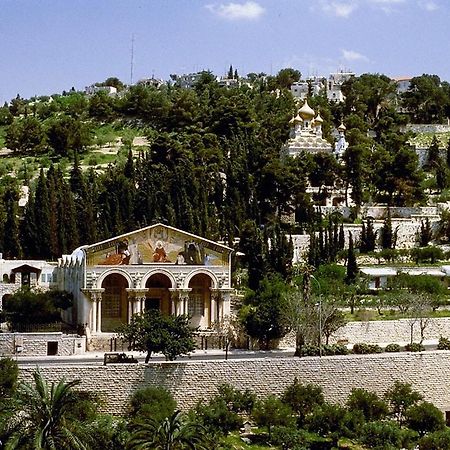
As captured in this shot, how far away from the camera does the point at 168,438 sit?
26031 mm

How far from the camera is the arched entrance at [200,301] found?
4550cm

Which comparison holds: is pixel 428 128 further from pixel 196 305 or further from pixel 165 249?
pixel 165 249

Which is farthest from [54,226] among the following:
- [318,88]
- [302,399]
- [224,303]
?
[318,88]

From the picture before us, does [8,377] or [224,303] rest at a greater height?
[224,303]

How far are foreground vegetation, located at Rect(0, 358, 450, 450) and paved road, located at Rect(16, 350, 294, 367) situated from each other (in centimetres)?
315

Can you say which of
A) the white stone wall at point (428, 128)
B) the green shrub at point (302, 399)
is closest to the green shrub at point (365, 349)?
the green shrub at point (302, 399)

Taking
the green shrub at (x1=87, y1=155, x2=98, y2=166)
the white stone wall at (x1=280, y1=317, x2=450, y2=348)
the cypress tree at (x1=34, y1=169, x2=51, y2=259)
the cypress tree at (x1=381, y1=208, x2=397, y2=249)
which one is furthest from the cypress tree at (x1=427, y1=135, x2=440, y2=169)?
the cypress tree at (x1=34, y1=169, x2=51, y2=259)

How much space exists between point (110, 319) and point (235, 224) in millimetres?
13464

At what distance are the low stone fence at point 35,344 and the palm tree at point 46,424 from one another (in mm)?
11896

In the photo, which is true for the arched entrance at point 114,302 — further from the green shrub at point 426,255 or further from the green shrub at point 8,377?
the green shrub at point 426,255

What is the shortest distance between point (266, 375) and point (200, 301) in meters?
11.5

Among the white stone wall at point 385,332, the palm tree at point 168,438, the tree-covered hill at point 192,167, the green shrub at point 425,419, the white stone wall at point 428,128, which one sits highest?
the white stone wall at point 428,128

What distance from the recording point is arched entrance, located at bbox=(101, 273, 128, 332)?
44938 mm

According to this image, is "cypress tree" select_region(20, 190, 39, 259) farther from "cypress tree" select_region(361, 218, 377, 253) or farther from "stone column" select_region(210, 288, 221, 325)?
"cypress tree" select_region(361, 218, 377, 253)
